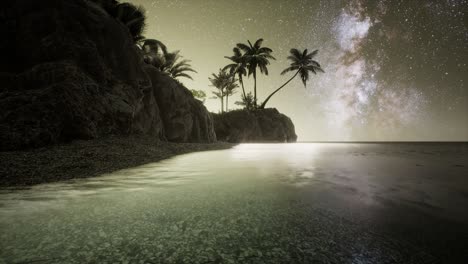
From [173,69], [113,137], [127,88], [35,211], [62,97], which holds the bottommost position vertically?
[35,211]

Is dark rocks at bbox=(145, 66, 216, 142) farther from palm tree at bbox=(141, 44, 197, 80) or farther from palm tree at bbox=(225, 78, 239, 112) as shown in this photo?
palm tree at bbox=(225, 78, 239, 112)

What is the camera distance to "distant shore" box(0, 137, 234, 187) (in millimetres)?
4039

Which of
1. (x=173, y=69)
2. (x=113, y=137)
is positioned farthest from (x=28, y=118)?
(x=173, y=69)

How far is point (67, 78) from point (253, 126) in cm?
2899

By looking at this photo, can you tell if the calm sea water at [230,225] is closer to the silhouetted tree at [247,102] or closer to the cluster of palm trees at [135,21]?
the cluster of palm trees at [135,21]

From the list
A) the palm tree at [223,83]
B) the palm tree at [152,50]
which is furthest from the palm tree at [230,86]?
the palm tree at [152,50]

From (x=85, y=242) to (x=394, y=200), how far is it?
337 cm

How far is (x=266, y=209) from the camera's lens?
2.56 metres

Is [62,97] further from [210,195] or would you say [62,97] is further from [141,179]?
[210,195]

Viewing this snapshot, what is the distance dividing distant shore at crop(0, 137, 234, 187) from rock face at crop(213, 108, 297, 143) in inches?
987

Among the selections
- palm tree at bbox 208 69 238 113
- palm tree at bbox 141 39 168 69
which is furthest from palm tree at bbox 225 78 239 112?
palm tree at bbox 141 39 168 69

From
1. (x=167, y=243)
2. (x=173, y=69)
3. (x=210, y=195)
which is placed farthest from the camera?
(x=173, y=69)

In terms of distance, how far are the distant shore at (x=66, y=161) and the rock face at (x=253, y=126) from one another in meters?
25.1

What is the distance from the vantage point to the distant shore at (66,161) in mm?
4039
